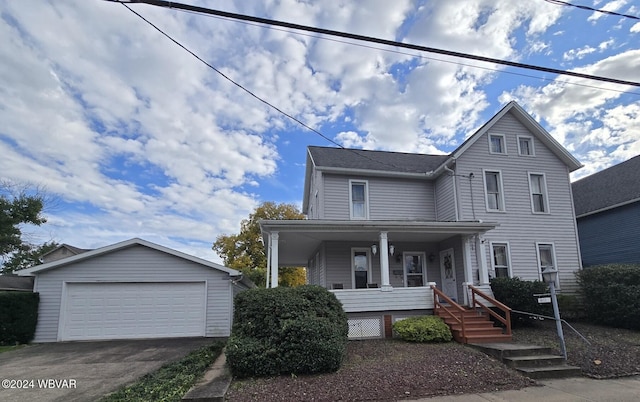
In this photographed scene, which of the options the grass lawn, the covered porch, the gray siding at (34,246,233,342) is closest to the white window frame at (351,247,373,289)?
the covered porch

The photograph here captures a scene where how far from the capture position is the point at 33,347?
11.6m

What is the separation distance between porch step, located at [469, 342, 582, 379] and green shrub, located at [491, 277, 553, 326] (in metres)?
2.98

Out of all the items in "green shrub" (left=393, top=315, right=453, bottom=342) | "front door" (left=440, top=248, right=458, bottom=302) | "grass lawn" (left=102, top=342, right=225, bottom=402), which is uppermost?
"front door" (left=440, top=248, right=458, bottom=302)

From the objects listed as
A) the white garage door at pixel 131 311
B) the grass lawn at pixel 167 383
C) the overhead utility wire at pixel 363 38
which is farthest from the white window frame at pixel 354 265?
the overhead utility wire at pixel 363 38

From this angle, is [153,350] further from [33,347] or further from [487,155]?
[487,155]

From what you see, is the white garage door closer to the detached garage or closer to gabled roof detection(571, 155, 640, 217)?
the detached garage

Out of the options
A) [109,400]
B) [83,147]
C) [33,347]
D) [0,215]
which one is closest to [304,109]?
[109,400]

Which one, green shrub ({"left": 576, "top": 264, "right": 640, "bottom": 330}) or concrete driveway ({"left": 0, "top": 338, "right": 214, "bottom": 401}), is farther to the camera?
green shrub ({"left": 576, "top": 264, "right": 640, "bottom": 330})

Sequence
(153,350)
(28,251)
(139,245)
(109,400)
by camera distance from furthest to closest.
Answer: (28,251) → (139,245) → (153,350) → (109,400)

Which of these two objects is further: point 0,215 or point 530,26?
point 0,215

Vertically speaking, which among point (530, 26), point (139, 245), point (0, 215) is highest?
point (530, 26)

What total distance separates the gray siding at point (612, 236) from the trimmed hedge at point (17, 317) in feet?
74.3

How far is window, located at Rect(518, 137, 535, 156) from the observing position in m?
15.0

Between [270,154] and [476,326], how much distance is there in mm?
11549
